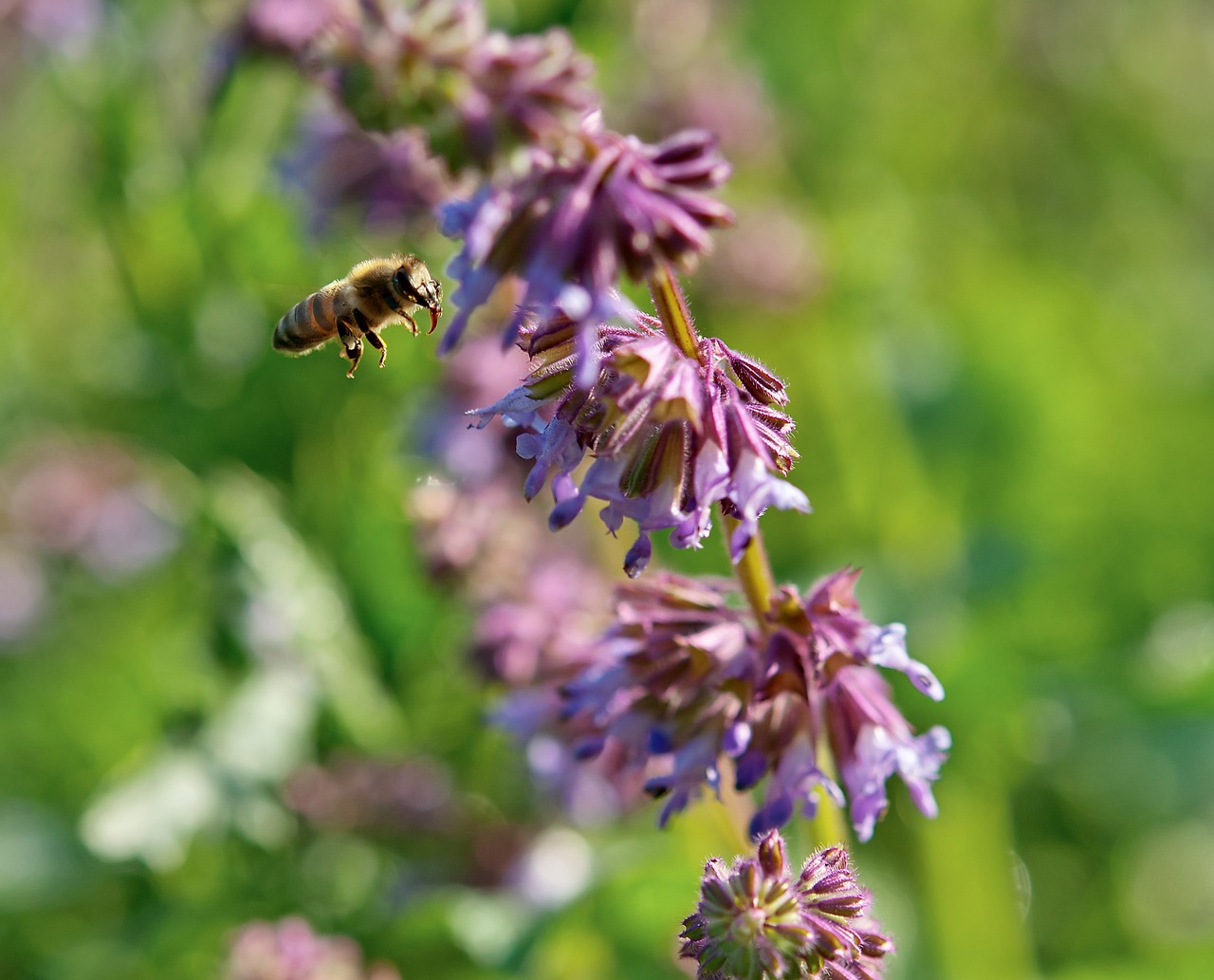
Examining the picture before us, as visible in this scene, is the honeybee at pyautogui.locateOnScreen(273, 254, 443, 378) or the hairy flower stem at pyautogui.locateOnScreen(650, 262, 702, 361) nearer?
the hairy flower stem at pyautogui.locateOnScreen(650, 262, 702, 361)

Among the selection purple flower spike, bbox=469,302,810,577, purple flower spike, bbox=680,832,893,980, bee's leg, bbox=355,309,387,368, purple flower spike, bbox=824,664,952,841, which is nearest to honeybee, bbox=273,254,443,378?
bee's leg, bbox=355,309,387,368

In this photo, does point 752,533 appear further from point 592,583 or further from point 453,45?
point 592,583

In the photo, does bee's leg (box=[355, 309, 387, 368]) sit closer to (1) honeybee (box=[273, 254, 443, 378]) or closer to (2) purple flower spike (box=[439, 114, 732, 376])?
(1) honeybee (box=[273, 254, 443, 378])

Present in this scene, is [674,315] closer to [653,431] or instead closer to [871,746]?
[653,431]

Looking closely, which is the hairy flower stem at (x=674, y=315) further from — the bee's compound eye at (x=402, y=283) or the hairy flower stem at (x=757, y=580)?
the bee's compound eye at (x=402, y=283)

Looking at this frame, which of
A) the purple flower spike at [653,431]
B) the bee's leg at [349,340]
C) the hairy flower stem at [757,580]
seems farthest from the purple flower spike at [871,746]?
the bee's leg at [349,340]

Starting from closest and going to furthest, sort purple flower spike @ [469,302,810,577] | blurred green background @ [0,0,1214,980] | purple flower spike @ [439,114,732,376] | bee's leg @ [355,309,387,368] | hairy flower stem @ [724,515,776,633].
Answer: purple flower spike @ [439,114,732,376], purple flower spike @ [469,302,810,577], hairy flower stem @ [724,515,776,633], bee's leg @ [355,309,387,368], blurred green background @ [0,0,1214,980]

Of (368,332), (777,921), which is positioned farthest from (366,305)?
(777,921)
